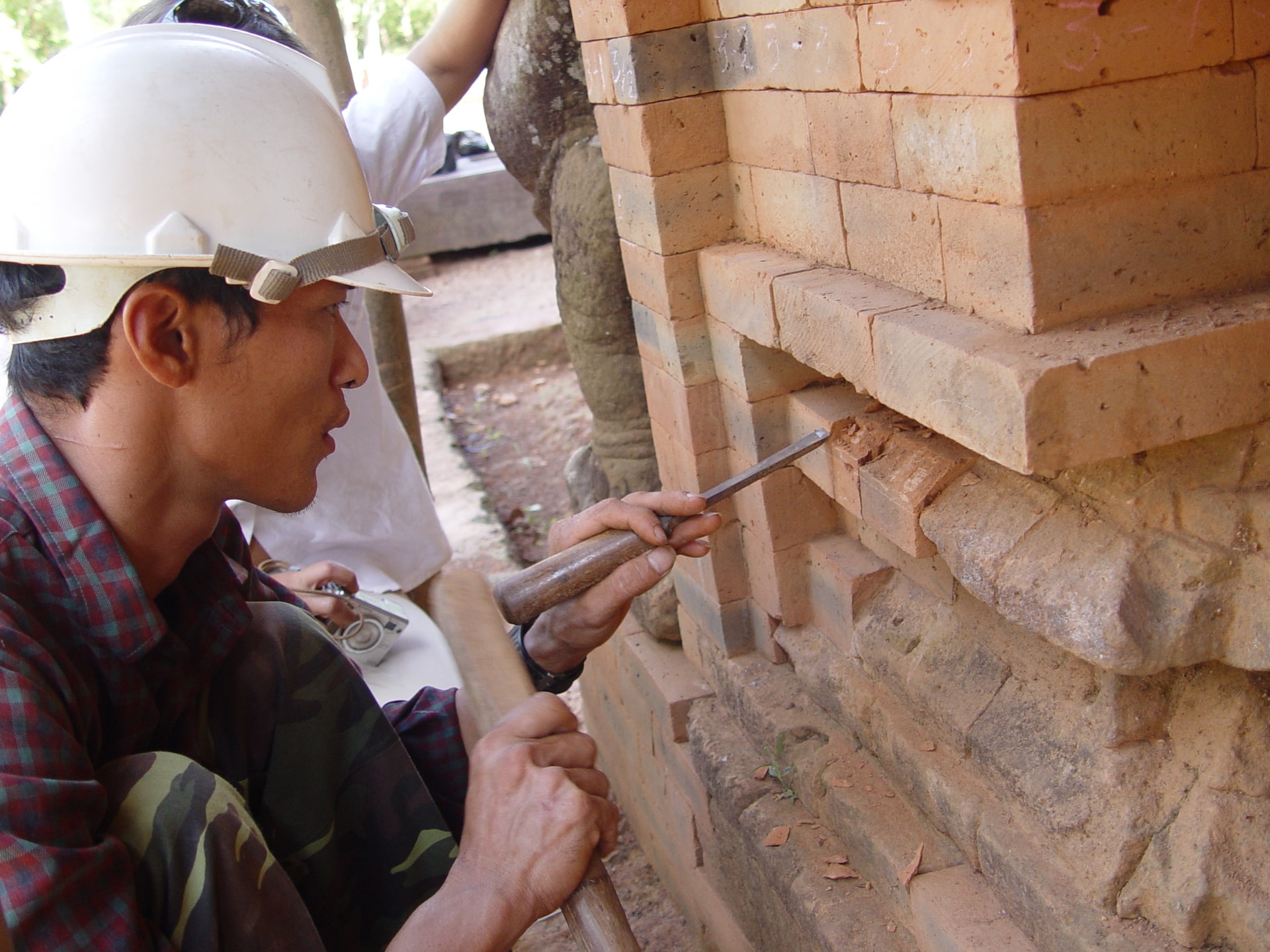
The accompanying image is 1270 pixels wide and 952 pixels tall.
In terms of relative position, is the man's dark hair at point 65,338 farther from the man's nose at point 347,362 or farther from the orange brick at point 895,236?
the orange brick at point 895,236

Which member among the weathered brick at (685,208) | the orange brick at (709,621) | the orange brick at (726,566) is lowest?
the orange brick at (709,621)

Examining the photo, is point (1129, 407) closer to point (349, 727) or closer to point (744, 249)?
point (744, 249)

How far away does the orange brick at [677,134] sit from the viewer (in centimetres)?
221

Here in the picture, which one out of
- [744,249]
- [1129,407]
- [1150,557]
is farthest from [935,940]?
[744,249]

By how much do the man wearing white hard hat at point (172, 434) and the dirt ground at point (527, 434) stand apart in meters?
1.81

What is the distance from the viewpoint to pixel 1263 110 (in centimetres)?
139

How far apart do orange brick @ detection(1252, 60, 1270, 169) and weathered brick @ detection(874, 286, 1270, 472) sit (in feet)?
0.59

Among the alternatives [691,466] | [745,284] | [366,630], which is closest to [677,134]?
[745,284]

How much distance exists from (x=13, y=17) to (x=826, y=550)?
1981cm

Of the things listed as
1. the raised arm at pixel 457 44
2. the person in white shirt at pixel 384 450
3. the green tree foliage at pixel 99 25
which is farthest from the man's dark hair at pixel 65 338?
the green tree foliage at pixel 99 25

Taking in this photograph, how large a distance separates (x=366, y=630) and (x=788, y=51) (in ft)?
6.24

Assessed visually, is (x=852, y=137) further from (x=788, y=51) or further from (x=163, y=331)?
(x=163, y=331)

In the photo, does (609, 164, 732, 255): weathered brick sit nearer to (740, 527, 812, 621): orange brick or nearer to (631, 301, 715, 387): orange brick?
(631, 301, 715, 387): orange brick

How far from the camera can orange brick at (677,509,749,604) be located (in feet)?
8.46
